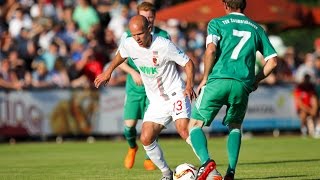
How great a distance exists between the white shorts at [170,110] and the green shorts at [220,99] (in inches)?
30.1

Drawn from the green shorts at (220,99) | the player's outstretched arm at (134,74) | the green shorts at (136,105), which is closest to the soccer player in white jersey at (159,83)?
the green shorts at (220,99)

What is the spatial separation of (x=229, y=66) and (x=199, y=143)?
1037 millimetres

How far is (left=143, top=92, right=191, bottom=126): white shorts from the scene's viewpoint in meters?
12.8

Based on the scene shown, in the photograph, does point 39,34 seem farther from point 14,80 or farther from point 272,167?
point 272,167

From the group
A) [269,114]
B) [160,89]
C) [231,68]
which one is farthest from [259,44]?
[269,114]

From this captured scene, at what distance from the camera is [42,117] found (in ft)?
81.0

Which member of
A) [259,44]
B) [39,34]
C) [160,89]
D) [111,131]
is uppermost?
[259,44]

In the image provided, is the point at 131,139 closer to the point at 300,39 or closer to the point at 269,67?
the point at 269,67

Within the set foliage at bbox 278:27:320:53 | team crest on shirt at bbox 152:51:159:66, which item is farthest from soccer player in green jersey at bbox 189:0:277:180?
foliage at bbox 278:27:320:53

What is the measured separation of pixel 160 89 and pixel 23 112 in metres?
12.1

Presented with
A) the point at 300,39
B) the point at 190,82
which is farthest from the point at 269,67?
the point at 300,39

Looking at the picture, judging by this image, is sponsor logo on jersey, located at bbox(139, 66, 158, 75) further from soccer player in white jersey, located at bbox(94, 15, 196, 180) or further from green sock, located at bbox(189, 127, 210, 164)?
green sock, located at bbox(189, 127, 210, 164)

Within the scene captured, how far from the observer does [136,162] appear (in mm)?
17094

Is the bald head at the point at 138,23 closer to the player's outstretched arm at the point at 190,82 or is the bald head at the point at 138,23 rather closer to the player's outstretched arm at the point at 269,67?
the player's outstretched arm at the point at 190,82
